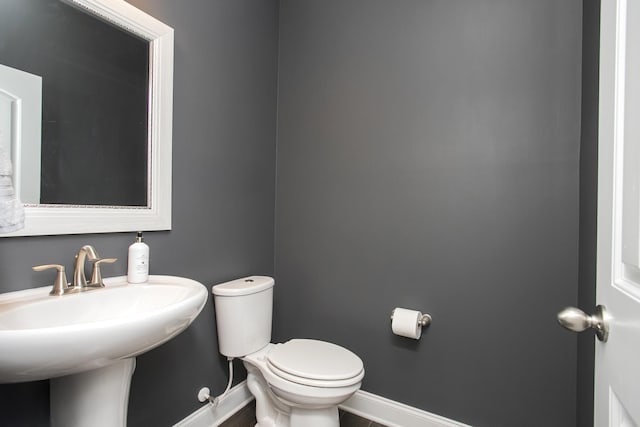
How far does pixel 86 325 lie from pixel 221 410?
1.23 meters

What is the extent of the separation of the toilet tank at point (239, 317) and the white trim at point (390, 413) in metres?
0.64

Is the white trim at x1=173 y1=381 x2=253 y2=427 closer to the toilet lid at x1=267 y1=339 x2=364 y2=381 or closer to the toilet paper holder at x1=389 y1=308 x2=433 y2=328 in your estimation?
the toilet lid at x1=267 y1=339 x2=364 y2=381

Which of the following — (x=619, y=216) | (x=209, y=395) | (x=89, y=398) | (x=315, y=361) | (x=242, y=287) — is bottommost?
(x=209, y=395)

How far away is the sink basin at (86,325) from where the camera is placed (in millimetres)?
595

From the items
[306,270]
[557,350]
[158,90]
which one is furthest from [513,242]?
[158,90]

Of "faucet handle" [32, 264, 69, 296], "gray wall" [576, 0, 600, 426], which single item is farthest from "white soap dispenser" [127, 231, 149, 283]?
"gray wall" [576, 0, 600, 426]

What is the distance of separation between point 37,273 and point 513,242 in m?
1.77

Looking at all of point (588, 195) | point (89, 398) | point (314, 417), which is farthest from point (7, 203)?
point (588, 195)

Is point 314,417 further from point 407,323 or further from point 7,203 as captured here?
point 7,203

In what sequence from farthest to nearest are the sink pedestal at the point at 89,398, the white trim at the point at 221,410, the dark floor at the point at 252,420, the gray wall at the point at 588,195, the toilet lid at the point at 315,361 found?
the dark floor at the point at 252,420 < the white trim at the point at 221,410 < the toilet lid at the point at 315,361 < the gray wall at the point at 588,195 < the sink pedestal at the point at 89,398

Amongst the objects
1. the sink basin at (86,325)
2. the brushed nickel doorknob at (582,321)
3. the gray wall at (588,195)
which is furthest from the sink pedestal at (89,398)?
the gray wall at (588,195)

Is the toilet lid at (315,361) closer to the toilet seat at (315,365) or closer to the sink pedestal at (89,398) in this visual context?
the toilet seat at (315,365)

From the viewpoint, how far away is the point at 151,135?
4.17 feet

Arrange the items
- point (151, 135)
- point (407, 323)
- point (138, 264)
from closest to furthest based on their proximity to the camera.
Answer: point (138, 264) < point (151, 135) < point (407, 323)
